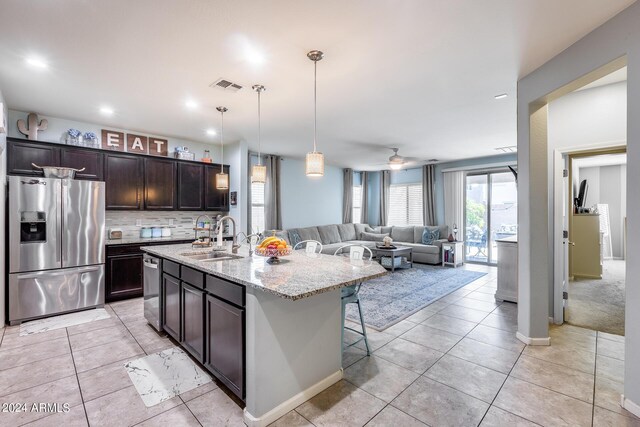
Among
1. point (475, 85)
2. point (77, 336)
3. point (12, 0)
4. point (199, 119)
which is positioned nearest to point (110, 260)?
point (77, 336)

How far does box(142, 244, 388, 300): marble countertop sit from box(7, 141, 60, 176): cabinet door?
256 centimetres

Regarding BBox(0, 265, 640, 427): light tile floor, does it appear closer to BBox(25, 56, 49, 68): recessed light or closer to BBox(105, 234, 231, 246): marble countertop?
BBox(105, 234, 231, 246): marble countertop

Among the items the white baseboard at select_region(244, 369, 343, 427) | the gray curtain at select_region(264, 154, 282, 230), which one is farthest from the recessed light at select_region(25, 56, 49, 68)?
the gray curtain at select_region(264, 154, 282, 230)

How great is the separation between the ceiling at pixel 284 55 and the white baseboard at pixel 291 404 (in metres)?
2.62

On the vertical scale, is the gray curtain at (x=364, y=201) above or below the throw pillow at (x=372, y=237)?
above

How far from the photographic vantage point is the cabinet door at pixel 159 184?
474cm

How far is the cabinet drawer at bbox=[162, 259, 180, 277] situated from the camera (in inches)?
108

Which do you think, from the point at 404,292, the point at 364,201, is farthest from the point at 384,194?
the point at 404,292

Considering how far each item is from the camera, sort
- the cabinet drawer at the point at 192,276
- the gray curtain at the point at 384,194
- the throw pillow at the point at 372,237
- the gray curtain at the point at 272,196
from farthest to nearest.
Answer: the gray curtain at the point at 384,194 < the throw pillow at the point at 372,237 < the gray curtain at the point at 272,196 < the cabinet drawer at the point at 192,276

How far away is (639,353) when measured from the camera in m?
1.88

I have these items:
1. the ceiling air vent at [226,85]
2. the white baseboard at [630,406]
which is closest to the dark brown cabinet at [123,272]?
the ceiling air vent at [226,85]

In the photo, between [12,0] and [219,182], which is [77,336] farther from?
[12,0]

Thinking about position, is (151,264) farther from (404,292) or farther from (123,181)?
(404,292)

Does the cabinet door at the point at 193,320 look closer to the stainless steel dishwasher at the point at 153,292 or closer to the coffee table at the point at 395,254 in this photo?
the stainless steel dishwasher at the point at 153,292
